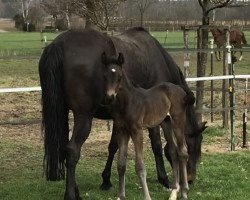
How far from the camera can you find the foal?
4747 mm

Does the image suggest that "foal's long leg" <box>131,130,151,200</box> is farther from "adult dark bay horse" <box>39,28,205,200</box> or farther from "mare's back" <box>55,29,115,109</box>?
"mare's back" <box>55,29,115,109</box>

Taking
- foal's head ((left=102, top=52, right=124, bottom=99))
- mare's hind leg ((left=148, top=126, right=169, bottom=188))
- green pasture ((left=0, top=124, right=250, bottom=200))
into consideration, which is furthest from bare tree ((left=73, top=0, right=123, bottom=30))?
foal's head ((left=102, top=52, right=124, bottom=99))

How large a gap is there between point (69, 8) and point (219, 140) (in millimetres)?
4870

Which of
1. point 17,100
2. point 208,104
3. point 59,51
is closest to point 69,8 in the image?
point 17,100

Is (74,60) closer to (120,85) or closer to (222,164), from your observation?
(120,85)

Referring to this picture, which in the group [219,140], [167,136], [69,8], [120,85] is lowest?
[219,140]

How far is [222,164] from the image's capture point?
287 inches

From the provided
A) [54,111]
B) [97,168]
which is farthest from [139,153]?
[97,168]

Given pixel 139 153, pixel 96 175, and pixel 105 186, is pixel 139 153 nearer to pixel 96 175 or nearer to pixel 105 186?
pixel 105 186

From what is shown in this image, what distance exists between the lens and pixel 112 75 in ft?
15.2

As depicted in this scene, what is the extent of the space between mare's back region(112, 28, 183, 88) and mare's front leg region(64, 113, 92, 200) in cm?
88

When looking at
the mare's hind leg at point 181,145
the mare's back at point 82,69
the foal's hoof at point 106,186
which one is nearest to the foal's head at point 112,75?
the mare's back at point 82,69

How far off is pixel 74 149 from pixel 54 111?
0.48 meters

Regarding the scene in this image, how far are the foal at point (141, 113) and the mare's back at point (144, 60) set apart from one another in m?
0.59
